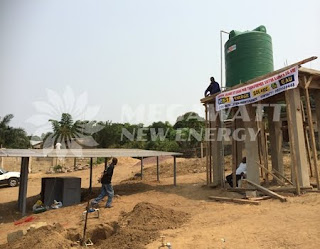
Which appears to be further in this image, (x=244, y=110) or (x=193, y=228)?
(x=244, y=110)

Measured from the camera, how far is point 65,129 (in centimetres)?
4569

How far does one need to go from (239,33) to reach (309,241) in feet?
29.8

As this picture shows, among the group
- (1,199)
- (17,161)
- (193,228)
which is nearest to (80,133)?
(17,161)

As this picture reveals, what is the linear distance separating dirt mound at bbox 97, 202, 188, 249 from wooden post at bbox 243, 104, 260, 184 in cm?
408

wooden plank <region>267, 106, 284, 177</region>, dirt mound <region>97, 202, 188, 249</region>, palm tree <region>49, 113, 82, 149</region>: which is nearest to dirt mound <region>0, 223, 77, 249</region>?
dirt mound <region>97, 202, 188, 249</region>

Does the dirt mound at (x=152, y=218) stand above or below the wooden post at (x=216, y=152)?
below

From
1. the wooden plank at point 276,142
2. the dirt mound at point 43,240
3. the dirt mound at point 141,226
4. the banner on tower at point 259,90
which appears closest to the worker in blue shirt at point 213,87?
the banner on tower at point 259,90

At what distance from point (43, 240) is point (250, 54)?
9587mm

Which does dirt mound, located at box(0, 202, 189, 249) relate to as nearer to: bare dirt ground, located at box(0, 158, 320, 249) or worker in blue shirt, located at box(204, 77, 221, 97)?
bare dirt ground, located at box(0, 158, 320, 249)

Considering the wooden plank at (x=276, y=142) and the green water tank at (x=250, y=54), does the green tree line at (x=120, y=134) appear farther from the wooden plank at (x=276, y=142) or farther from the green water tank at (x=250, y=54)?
the green water tank at (x=250, y=54)

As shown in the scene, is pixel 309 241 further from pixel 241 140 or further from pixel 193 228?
pixel 241 140

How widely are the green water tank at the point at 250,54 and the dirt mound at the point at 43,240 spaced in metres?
8.71

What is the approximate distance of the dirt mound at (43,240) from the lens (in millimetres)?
6336

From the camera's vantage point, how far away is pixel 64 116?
1853 inches
